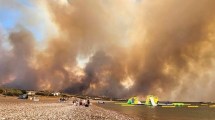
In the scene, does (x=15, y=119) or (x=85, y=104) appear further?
(x=85, y=104)

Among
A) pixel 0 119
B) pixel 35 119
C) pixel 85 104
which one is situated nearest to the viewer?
A: pixel 0 119

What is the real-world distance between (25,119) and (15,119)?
4.53ft

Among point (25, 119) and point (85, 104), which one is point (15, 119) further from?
point (85, 104)

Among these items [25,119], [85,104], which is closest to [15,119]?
[25,119]

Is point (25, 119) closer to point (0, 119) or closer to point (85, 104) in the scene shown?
point (0, 119)

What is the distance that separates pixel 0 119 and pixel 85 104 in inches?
3927

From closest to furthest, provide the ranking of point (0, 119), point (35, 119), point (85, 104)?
point (0, 119)
point (35, 119)
point (85, 104)

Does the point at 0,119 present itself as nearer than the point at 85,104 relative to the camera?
Yes

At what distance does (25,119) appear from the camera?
3859 centimetres

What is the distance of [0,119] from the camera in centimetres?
3672

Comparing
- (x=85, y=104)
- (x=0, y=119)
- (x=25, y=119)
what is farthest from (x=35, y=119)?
(x=85, y=104)

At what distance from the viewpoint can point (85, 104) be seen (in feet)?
445

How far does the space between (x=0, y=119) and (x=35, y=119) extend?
4781 millimetres

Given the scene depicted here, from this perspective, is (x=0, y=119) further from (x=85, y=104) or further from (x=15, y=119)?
(x=85, y=104)
